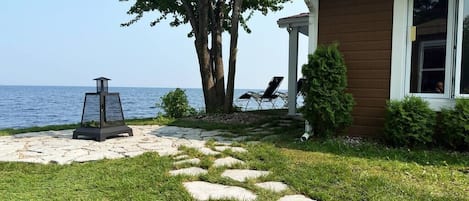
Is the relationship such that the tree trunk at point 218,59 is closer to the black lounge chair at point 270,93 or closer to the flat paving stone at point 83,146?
the black lounge chair at point 270,93

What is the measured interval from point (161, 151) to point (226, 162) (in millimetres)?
869

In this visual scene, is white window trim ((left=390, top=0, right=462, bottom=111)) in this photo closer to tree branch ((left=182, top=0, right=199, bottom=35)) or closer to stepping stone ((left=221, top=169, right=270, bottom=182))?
stepping stone ((left=221, top=169, right=270, bottom=182))

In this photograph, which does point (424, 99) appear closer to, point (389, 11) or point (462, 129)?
point (462, 129)

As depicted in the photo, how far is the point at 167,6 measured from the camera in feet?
26.6

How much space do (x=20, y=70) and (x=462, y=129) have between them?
36109 millimetres

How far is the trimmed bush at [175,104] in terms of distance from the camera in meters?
7.81

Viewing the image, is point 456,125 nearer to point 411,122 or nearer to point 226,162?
point 411,122

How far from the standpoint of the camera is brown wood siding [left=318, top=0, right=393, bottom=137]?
13.9ft

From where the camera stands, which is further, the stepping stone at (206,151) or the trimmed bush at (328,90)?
the trimmed bush at (328,90)

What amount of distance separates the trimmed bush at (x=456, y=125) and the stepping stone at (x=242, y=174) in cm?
207

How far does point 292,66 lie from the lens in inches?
303

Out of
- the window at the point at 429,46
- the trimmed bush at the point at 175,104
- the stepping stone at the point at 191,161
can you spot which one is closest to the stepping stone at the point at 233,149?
the stepping stone at the point at 191,161

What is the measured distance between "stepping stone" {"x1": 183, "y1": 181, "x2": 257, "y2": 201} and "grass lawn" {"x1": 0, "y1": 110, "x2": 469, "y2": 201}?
0.07 meters

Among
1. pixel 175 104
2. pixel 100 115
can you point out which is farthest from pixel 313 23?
pixel 175 104
